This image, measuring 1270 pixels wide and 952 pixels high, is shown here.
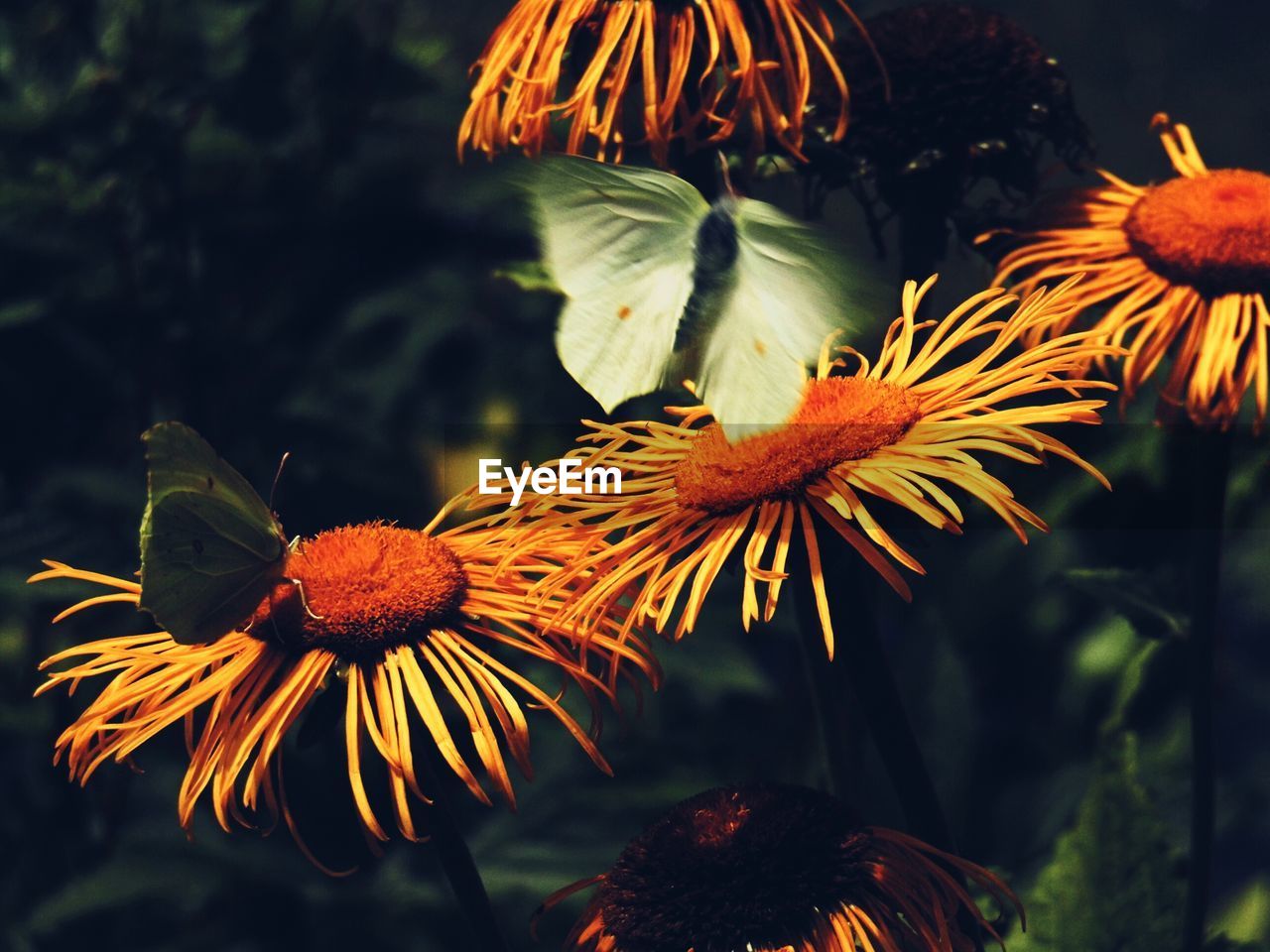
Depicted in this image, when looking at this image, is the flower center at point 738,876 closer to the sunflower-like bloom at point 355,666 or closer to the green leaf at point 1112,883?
the sunflower-like bloom at point 355,666

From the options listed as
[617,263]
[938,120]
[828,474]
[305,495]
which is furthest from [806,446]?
[305,495]

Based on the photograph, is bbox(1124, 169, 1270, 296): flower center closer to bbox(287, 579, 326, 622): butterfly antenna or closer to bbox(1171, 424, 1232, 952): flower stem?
bbox(1171, 424, 1232, 952): flower stem

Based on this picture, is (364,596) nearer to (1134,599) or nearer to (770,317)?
(770,317)

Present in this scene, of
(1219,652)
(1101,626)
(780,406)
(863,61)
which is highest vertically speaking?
(863,61)

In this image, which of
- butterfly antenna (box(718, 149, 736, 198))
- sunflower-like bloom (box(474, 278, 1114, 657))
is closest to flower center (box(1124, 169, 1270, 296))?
sunflower-like bloom (box(474, 278, 1114, 657))

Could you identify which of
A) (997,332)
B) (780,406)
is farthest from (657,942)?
(997,332)

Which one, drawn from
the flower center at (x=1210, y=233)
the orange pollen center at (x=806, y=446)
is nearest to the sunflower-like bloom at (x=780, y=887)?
the orange pollen center at (x=806, y=446)

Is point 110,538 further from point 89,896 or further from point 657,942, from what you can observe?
point 657,942
